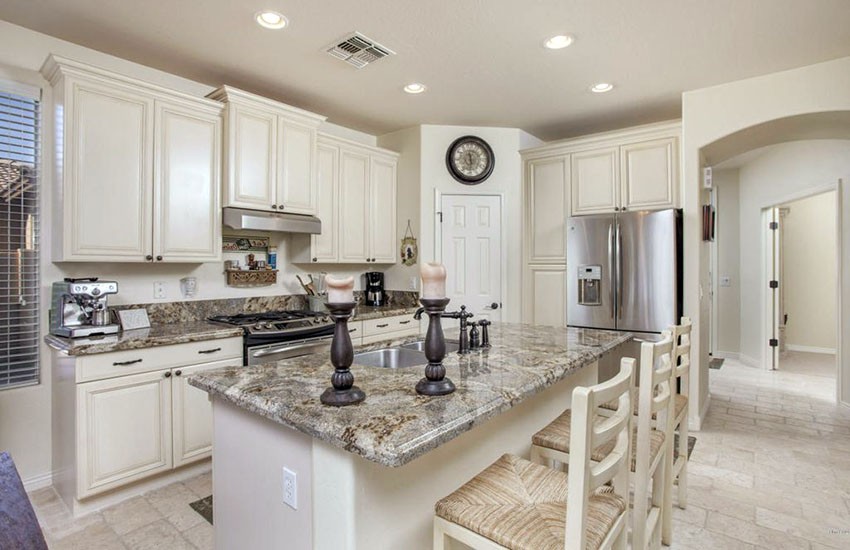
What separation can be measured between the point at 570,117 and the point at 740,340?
13.8ft

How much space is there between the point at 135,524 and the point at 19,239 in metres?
1.76

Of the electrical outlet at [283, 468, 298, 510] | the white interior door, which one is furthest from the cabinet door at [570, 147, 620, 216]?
the electrical outlet at [283, 468, 298, 510]

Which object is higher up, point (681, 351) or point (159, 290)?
point (159, 290)

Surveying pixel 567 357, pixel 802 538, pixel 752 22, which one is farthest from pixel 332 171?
pixel 802 538

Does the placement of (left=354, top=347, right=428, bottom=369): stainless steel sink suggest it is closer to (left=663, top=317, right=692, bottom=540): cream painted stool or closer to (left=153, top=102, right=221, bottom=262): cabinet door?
(left=663, top=317, right=692, bottom=540): cream painted stool

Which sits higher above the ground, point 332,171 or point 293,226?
point 332,171

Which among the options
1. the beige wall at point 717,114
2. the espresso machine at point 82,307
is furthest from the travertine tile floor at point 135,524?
the beige wall at point 717,114

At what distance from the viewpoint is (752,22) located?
2.43 m

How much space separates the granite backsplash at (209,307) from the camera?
298 centimetres

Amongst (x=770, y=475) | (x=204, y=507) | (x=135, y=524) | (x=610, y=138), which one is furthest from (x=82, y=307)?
(x=770, y=475)

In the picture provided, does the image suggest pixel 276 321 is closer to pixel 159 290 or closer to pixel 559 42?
pixel 159 290

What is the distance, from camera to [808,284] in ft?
20.4

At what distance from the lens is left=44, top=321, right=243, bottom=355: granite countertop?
7.34ft

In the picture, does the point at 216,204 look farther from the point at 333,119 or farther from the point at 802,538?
the point at 802,538
